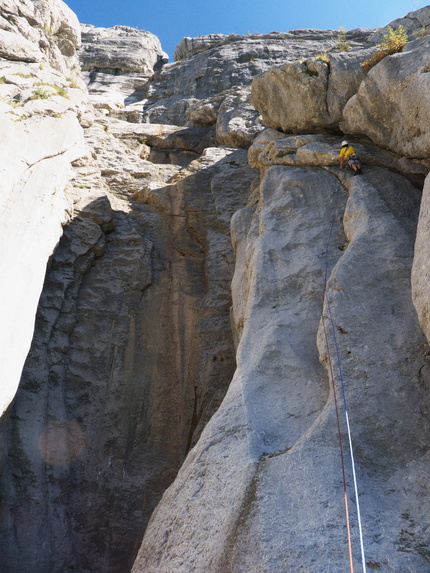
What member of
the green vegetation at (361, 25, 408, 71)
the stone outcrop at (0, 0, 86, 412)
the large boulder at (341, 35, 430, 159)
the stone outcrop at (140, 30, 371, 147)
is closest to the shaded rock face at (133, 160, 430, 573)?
the large boulder at (341, 35, 430, 159)

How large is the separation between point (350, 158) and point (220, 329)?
18.8ft

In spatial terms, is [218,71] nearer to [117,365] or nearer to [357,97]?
[357,97]

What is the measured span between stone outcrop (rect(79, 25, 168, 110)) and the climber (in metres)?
19.4

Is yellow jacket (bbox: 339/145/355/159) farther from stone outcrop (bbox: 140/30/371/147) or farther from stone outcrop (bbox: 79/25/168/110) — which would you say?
stone outcrop (bbox: 79/25/168/110)

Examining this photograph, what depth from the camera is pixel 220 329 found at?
1484 cm

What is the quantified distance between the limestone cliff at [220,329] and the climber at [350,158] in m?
0.34

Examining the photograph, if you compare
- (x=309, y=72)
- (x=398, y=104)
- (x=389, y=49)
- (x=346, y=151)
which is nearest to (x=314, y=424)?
(x=346, y=151)

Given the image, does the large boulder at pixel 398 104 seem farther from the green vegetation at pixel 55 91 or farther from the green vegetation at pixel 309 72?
the green vegetation at pixel 55 91

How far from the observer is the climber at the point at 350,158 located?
13680 millimetres

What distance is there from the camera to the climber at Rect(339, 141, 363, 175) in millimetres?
13680

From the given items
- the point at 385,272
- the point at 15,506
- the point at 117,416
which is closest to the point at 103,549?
the point at 15,506

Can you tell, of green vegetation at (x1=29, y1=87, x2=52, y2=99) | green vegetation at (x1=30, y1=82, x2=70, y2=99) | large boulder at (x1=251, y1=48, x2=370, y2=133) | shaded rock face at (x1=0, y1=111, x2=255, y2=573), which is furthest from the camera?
green vegetation at (x1=30, y1=82, x2=70, y2=99)

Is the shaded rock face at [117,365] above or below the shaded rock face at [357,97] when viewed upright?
below

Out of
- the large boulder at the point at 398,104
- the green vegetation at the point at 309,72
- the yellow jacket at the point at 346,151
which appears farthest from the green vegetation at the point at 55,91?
the yellow jacket at the point at 346,151
